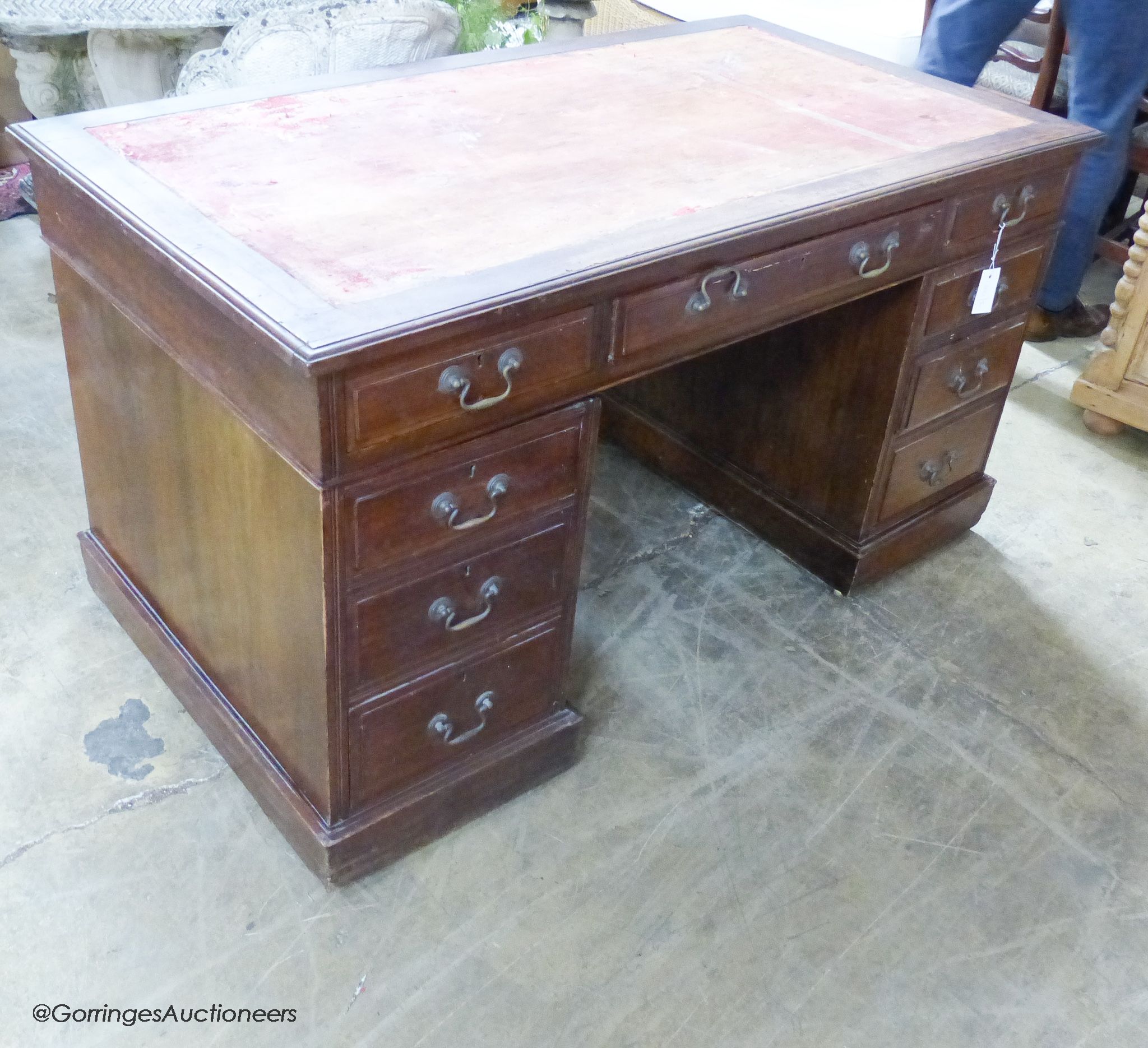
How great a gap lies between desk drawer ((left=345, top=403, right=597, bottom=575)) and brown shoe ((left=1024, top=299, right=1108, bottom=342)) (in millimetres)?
2068

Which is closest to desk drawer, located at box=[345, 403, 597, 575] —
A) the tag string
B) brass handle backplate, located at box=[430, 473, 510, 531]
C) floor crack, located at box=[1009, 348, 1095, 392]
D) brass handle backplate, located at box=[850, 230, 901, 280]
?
brass handle backplate, located at box=[430, 473, 510, 531]

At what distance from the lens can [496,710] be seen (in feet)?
5.25

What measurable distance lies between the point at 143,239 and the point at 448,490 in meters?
0.43

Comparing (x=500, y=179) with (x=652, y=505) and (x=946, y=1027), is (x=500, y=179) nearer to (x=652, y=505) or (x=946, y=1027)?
(x=652, y=505)

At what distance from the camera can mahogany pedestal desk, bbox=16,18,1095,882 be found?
Answer: 1249mm

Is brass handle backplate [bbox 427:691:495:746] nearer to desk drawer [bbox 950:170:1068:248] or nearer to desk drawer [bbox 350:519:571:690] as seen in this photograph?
desk drawer [bbox 350:519:571:690]

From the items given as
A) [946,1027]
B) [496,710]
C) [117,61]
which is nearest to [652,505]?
[496,710]

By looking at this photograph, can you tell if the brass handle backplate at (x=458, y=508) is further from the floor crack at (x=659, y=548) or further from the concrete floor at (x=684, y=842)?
the floor crack at (x=659, y=548)

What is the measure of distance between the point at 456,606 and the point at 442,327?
0.40 m

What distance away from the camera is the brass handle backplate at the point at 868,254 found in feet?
5.30

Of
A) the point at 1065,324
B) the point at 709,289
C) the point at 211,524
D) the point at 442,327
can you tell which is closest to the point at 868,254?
the point at 709,289

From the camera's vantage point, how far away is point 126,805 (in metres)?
1.63

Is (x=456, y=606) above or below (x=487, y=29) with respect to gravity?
below

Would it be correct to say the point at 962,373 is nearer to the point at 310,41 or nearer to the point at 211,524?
the point at 211,524
